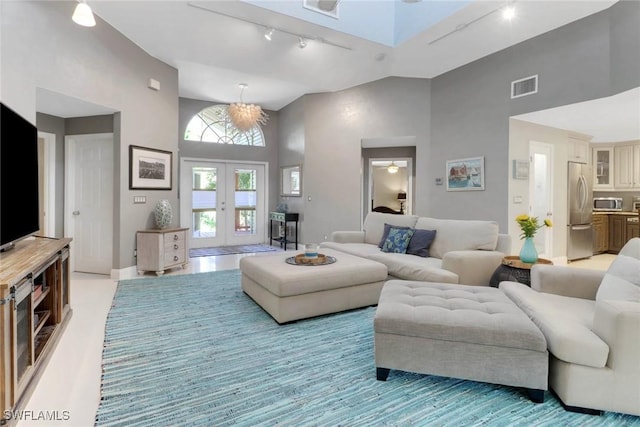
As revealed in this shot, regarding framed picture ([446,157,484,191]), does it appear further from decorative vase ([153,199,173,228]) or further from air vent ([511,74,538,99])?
decorative vase ([153,199,173,228])

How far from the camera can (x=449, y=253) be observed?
3084mm

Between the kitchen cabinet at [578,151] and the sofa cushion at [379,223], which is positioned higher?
the kitchen cabinet at [578,151]

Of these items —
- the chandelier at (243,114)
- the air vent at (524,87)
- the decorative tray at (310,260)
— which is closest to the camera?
the decorative tray at (310,260)

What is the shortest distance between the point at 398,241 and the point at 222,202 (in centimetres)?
469

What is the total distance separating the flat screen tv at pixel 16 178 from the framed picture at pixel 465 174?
5260 mm

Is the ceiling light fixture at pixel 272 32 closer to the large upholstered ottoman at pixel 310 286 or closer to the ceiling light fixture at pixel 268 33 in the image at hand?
the ceiling light fixture at pixel 268 33

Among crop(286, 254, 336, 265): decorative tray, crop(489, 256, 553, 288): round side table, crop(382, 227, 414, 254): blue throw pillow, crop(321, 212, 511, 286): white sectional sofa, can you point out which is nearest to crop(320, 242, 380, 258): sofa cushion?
crop(321, 212, 511, 286): white sectional sofa

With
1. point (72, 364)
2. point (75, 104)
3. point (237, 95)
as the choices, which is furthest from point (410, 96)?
point (72, 364)

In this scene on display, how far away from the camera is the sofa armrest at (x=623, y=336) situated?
1.54 metres

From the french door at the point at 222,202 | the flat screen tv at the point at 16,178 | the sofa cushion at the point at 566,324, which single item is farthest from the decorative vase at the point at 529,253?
the french door at the point at 222,202

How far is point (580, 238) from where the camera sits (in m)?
5.50

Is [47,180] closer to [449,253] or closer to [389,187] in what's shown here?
[449,253]

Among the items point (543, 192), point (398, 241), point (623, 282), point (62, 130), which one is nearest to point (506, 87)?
point (543, 192)

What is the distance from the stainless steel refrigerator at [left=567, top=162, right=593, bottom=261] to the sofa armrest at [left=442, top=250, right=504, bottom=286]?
3.34 m
